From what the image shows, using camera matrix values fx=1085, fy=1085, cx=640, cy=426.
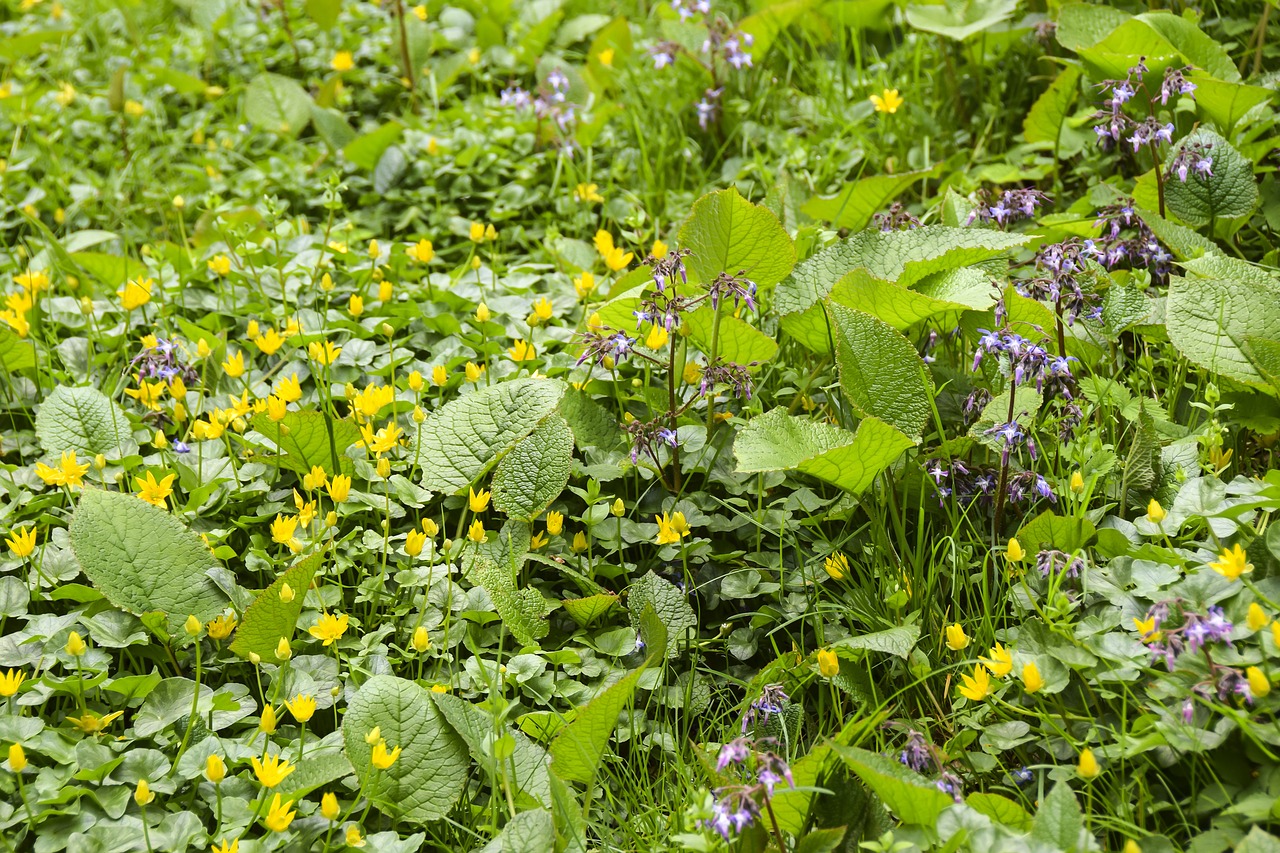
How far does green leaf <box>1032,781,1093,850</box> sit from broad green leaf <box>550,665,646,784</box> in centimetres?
61

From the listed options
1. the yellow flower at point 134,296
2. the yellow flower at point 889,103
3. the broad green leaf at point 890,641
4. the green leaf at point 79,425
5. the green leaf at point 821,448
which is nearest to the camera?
the broad green leaf at point 890,641

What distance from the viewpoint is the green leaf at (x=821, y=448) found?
1.90 m

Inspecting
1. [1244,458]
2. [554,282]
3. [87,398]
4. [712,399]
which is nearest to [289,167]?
[554,282]

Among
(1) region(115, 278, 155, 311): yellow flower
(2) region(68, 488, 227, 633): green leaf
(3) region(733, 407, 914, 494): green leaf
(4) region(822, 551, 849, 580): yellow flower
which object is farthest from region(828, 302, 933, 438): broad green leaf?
(1) region(115, 278, 155, 311): yellow flower

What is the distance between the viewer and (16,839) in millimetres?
1667

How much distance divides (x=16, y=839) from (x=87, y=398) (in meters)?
1.07

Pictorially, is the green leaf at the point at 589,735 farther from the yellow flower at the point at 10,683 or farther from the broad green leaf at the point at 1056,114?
the broad green leaf at the point at 1056,114

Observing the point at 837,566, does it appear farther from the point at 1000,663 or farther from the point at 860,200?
the point at 860,200

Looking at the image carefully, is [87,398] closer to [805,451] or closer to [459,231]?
[459,231]

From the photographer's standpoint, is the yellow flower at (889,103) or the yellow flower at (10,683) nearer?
the yellow flower at (10,683)

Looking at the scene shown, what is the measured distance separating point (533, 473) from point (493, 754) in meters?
0.64

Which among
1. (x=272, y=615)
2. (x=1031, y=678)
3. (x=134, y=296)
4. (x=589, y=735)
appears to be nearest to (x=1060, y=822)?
(x=1031, y=678)

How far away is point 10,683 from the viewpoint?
175cm

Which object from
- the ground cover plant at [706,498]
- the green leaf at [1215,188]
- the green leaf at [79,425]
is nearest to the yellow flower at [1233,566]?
the ground cover plant at [706,498]
